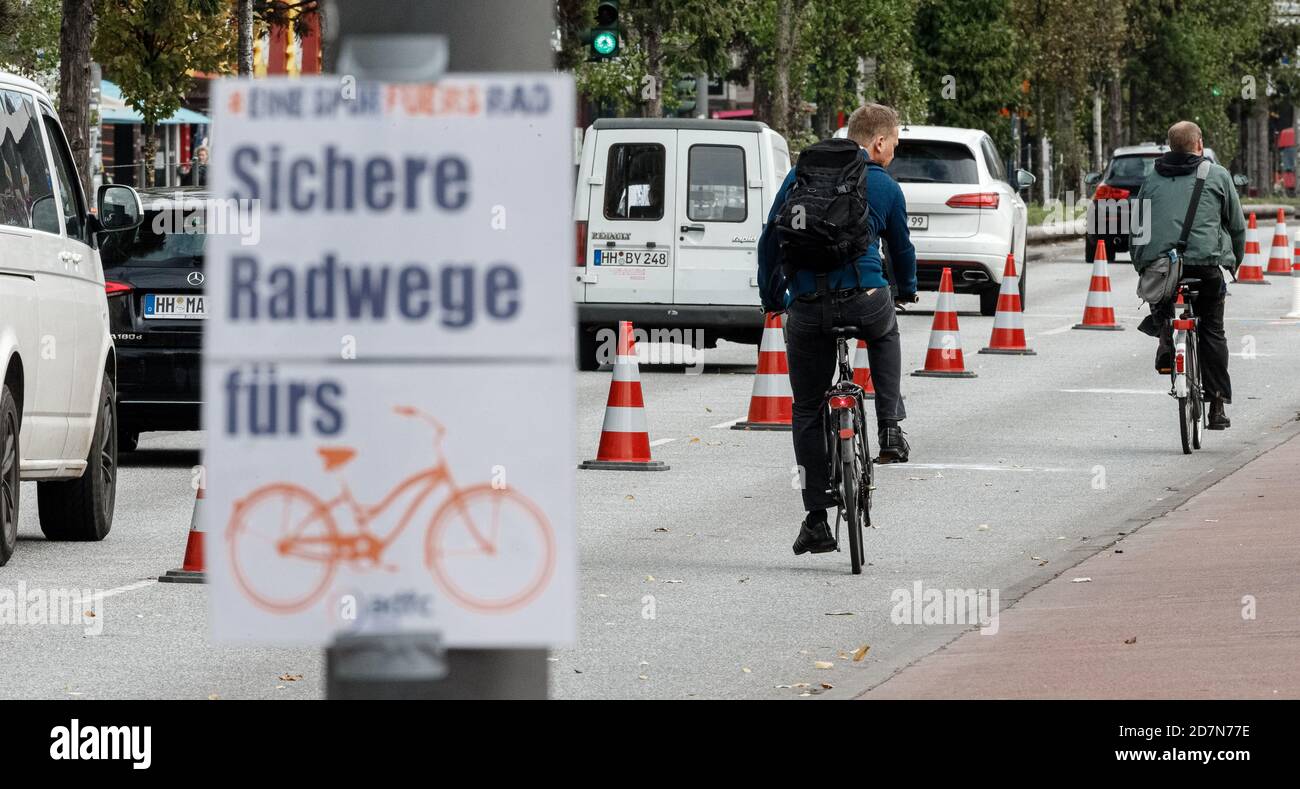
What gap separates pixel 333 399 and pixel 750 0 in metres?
44.2

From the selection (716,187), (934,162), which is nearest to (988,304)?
(934,162)

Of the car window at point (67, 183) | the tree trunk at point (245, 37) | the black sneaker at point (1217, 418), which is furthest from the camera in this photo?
the tree trunk at point (245, 37)

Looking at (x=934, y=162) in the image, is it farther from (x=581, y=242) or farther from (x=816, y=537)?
(x=816, y=537)

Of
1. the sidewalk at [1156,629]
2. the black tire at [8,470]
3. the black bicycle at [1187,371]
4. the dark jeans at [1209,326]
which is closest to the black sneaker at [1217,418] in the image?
the dark jeans at [1209,326]

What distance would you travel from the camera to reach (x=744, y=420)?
16609 mm

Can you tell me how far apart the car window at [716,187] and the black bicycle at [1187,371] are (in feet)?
20.6

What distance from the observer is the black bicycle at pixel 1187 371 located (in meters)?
14.5

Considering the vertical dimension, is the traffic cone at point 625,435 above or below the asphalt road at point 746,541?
above

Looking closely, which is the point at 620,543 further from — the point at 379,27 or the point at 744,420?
the point at 379,27

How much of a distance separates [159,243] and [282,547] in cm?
1141

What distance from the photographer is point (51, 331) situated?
34.2 ft

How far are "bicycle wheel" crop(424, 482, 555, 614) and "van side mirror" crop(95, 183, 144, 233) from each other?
8.23 m

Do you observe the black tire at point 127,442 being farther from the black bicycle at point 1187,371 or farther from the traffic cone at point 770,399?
the black bicycle at point 1187,371

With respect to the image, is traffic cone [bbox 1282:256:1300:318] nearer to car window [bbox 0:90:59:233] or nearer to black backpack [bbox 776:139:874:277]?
black backpack [bbox 776:139:874:277]
